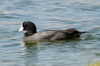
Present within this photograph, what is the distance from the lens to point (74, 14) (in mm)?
18688

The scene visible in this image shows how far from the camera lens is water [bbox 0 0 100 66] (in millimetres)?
11365

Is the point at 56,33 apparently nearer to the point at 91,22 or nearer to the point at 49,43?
the point at 49,43

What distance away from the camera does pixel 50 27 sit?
54.2 ft

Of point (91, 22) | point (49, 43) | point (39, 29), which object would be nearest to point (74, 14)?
point (91, 22)

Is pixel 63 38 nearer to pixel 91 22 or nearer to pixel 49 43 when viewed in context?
pixel 49 43

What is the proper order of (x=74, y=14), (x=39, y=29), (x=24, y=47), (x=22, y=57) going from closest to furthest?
(x=22, y=57) < (x=24, y=47) < (x=39, y=29) < (x=74, y=14)

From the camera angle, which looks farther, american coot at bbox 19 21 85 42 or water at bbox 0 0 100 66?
american coot at bbox 19 21 85 42

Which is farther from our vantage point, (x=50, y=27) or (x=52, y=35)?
(x=50, y=27)

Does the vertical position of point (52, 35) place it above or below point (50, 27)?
below

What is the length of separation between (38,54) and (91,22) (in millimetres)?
5523

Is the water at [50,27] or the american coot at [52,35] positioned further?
the american coot at [52,35]

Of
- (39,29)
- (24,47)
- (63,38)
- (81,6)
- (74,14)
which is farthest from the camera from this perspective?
(81,6)

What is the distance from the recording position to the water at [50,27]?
1136cm

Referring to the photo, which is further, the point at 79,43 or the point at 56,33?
the point at 56,33
